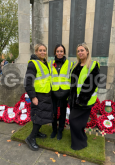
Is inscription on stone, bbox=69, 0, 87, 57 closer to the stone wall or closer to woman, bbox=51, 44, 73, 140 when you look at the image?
the stone wall

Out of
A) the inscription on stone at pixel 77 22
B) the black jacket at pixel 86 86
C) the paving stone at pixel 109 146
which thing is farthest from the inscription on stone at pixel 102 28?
the paving stone at pixel 109 146

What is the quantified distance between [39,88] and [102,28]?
2.76m

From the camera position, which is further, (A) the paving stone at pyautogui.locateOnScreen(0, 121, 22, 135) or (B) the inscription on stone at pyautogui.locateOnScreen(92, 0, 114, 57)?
(B) the inscription on stone at pyautogui.locateOnScreen(92, 0, 114, 57)

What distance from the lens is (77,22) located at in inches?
153

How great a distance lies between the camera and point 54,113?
266 cm

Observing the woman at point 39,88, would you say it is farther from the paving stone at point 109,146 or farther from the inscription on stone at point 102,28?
the inscription on stone at point 102,28

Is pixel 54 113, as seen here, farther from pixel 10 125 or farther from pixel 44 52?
pixel 10 125

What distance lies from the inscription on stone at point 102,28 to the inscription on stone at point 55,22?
3.61 ft

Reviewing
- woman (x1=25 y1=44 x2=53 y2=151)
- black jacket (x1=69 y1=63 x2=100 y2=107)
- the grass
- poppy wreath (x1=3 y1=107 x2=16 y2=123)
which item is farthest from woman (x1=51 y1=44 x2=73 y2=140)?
poppy wreath (x1=3 y1=107 x2=16 y2=123)

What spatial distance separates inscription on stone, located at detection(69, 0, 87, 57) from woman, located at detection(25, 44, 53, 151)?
193 centimetres

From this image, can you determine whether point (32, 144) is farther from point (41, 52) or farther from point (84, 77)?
point (41, 52)

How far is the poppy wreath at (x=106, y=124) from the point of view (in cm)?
322

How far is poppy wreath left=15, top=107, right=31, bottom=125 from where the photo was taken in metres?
3.67

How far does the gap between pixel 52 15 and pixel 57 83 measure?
2732 millimetres
